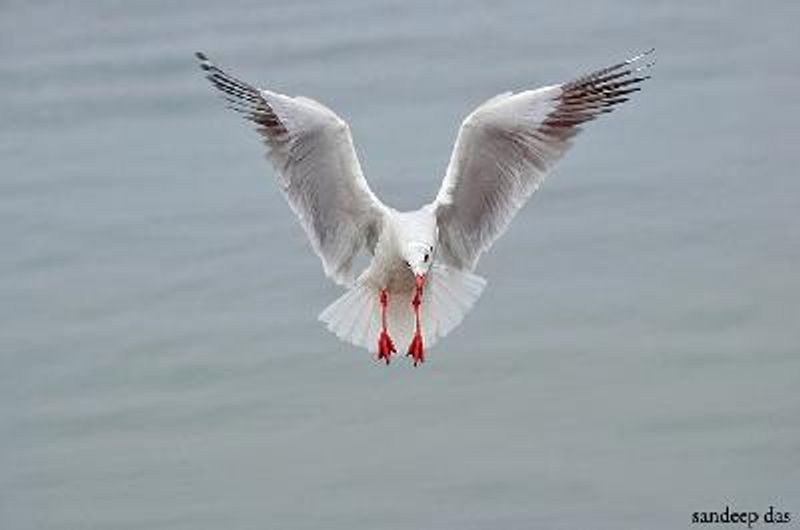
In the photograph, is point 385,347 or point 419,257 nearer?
point 419,257

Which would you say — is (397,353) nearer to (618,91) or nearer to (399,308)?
(399,308)

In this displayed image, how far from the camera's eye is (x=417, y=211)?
11.9 meters

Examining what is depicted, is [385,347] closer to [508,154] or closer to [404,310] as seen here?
[404,310]

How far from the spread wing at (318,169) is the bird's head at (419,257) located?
0.40m

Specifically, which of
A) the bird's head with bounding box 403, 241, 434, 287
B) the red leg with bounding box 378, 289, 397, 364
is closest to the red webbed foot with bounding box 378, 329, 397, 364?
the red leg with bounding box 378, 289, 397, 364

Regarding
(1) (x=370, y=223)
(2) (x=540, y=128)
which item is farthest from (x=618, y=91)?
(1) (x=370, y=223)

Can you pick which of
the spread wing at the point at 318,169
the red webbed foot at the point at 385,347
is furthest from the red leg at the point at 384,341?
→ the spread wing at the point at 318,169

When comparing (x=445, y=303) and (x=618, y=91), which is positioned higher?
(x=618, y=91)

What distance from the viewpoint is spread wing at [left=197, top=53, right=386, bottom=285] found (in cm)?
1165

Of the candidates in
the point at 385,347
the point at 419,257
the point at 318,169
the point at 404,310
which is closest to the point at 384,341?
the point at 385,347

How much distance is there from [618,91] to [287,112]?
1308 millimetres

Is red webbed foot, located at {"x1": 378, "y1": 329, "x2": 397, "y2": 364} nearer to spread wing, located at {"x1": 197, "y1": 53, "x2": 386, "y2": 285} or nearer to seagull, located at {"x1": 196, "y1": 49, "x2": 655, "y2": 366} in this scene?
seagull, located at {"x1": 196, "y1": 49, "x2": 655, "y2": 366}

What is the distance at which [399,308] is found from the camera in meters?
11.9

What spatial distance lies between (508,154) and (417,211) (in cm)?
41
